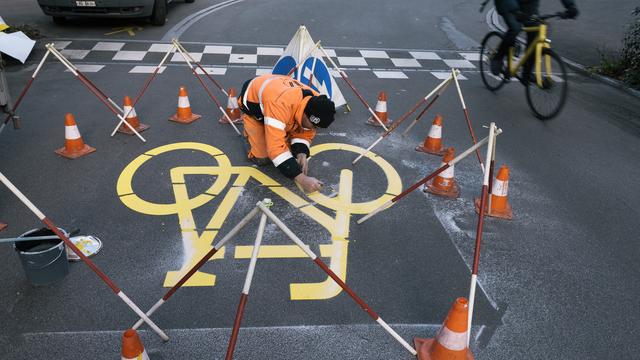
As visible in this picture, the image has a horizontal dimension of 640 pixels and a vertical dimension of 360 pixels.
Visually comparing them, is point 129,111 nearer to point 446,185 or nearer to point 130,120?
point 130,120

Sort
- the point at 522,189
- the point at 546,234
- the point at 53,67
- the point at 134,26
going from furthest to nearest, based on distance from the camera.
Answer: the point at 134,26 < the point at 53,67 < the point at 522,189 < the point at 546,234

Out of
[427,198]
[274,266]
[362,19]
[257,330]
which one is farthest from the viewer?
[362,19]

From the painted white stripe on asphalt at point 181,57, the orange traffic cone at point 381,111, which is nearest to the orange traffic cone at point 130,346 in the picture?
the orange traffic cone at point 381,111

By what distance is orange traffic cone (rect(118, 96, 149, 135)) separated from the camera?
211 inches

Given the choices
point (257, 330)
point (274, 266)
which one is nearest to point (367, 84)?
point (274, 266)

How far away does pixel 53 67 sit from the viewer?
7.50 meters

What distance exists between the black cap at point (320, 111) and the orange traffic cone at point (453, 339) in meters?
2.00

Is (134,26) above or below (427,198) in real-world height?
above

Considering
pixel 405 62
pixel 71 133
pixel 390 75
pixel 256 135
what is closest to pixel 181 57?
Answer: pixel 390 75

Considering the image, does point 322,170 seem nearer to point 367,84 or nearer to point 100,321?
point 100,321

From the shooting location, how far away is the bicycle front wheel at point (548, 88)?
5.92m

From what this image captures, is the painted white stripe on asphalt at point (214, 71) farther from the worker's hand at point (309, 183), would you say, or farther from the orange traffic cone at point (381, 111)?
the worker's hand at point (309, 183)

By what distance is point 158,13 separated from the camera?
10.0 metres

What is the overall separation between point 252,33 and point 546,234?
810 cm
